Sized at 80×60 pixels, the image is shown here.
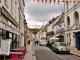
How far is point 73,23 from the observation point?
113 ft

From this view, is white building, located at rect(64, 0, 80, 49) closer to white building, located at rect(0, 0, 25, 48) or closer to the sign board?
white building, located at rect(0, 0, 25, 48)

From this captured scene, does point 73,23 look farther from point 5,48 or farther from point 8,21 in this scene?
point 5,48

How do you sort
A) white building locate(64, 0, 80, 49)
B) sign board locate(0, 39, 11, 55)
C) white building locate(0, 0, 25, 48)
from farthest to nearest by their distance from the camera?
white building locate(64, 0, 80, 49)
white building locate(0, 0, 25, 48)
sign board locate(0, 39, 11, 55)

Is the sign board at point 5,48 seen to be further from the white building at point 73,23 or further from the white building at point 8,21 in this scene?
the white building at point 73,23

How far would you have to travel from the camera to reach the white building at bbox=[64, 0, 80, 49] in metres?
31.2

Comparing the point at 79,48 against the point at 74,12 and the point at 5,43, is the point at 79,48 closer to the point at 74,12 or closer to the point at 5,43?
the point at 74,12

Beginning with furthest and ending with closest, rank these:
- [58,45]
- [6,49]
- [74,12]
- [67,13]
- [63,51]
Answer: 1. [67,13]
2. [74,12]
3. [58,45]
4. [63,51]
5. [6,49]

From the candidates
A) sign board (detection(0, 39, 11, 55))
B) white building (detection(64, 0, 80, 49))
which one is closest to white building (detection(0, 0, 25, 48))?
sign board (detection(0, 39, 11, 55))

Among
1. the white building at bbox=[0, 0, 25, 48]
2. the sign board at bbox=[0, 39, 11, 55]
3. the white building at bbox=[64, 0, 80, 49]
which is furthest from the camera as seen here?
the white building at bbox=[64, 0, 80, 49]

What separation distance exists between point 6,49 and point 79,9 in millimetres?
23822

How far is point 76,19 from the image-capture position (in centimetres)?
3438

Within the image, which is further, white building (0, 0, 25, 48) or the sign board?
white building (0, 0, 25, 48)

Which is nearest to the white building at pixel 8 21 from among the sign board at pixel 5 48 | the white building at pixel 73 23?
the sign board at pixel 5 48

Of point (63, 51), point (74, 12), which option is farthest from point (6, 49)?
point (74, 12)
